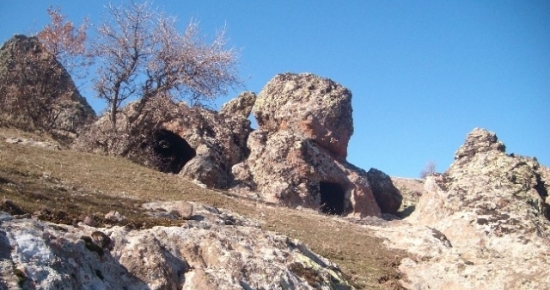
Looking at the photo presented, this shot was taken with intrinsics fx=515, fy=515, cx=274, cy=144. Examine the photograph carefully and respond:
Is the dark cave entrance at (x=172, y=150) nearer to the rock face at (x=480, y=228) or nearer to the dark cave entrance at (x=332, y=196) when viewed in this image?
the dark cave entrance at (x=332, y=196)

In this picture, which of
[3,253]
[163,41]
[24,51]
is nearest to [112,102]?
[163,41]

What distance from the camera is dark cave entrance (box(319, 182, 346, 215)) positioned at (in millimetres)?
35750

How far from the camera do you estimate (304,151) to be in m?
33.7

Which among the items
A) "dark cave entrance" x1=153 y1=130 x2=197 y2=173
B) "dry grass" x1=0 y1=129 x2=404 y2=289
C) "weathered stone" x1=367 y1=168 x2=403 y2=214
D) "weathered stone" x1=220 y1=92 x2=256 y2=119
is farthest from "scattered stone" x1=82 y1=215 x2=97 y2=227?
"weathered stone" x1=367 y1=168 x2=403 y2=214

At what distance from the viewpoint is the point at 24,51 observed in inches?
1459

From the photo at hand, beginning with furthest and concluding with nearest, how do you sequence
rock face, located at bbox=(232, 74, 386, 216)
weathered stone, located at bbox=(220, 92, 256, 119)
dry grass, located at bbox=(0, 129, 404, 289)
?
weathered stone, located at bbox=(220, 92, 256, 119), rock face, located at bbox=(232, 74, 386, 216), dry grass, located at bbox=(0, 129, 404, 289)

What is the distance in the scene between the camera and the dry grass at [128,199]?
12320 mm

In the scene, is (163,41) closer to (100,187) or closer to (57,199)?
(100,187)

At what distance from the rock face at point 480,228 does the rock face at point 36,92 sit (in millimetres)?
23430

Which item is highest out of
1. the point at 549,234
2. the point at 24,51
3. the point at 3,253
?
the point at 24,51

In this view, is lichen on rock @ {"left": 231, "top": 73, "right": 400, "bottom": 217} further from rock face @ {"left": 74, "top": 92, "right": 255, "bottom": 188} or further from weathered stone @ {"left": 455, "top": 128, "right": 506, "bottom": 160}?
weathered stone @ {"left": 455, "top": 128, "right": 506, "bottom": 160}

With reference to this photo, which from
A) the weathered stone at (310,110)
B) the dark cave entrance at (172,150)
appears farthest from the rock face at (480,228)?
the dark cave entrance at (172,150)

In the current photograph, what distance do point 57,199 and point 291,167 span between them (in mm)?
20840

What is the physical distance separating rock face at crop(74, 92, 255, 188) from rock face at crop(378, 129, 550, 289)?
12231mm
